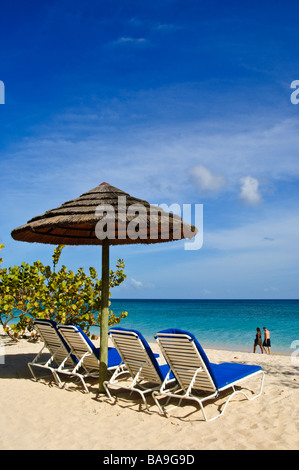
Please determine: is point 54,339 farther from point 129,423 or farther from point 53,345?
point 129,423

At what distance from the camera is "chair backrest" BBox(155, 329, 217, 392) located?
4133mm

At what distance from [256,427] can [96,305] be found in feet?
19.7

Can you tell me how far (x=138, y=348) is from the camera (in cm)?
463

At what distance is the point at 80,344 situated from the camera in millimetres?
5352

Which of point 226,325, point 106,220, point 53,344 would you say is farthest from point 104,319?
point 226,325

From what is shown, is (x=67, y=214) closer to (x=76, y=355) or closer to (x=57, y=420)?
(x=76, y=355)

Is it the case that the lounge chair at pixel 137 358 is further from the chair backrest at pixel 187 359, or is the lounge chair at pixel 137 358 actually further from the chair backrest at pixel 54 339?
the chair backrest at pixel 54 339

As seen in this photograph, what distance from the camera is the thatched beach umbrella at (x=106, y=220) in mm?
4906

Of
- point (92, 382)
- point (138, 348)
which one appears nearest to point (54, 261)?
point (92, 382)

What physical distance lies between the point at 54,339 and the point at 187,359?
7.82ft

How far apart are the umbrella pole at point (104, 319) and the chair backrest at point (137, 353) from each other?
18.0 inches

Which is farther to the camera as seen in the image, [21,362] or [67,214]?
[21,362]
